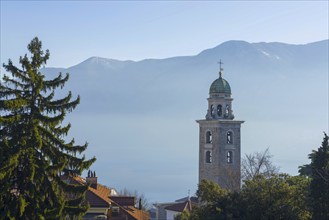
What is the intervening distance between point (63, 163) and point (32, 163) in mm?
1031

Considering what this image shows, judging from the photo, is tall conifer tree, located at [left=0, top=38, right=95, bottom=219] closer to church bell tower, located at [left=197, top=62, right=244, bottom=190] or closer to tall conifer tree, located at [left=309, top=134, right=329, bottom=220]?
tall conifer tree, located at [left=309, top=134, right=329, bottom=220]

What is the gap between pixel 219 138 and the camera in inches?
2862

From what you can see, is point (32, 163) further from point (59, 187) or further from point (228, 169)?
point (228, 169)

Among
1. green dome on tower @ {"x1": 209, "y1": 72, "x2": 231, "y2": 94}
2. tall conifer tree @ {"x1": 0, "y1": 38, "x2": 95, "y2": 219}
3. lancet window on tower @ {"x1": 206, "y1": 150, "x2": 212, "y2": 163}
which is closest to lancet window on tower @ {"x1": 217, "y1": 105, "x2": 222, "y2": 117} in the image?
green dome on tower @ {"x1": 209, "y1": 72, "x2": 231, "y2": 94}

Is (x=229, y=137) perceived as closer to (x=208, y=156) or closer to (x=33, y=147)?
(x=208, y=156)

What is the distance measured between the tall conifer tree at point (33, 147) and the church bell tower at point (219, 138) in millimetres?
43820

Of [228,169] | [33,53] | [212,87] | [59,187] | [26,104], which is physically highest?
[212,87]

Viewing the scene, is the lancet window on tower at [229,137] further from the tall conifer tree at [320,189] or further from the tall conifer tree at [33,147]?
the tall conifer tree at [33,147]

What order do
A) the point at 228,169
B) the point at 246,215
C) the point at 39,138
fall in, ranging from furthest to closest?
the point at 228,169, the point at 246,215, the point at 39,138

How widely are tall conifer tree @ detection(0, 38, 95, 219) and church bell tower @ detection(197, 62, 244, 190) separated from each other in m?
43.8

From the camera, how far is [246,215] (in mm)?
35375

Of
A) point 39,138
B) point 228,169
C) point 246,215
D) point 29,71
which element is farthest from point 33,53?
point 228,169

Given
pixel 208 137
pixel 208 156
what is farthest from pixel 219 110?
pixel 208 156

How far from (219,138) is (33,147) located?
4557 centimetres
